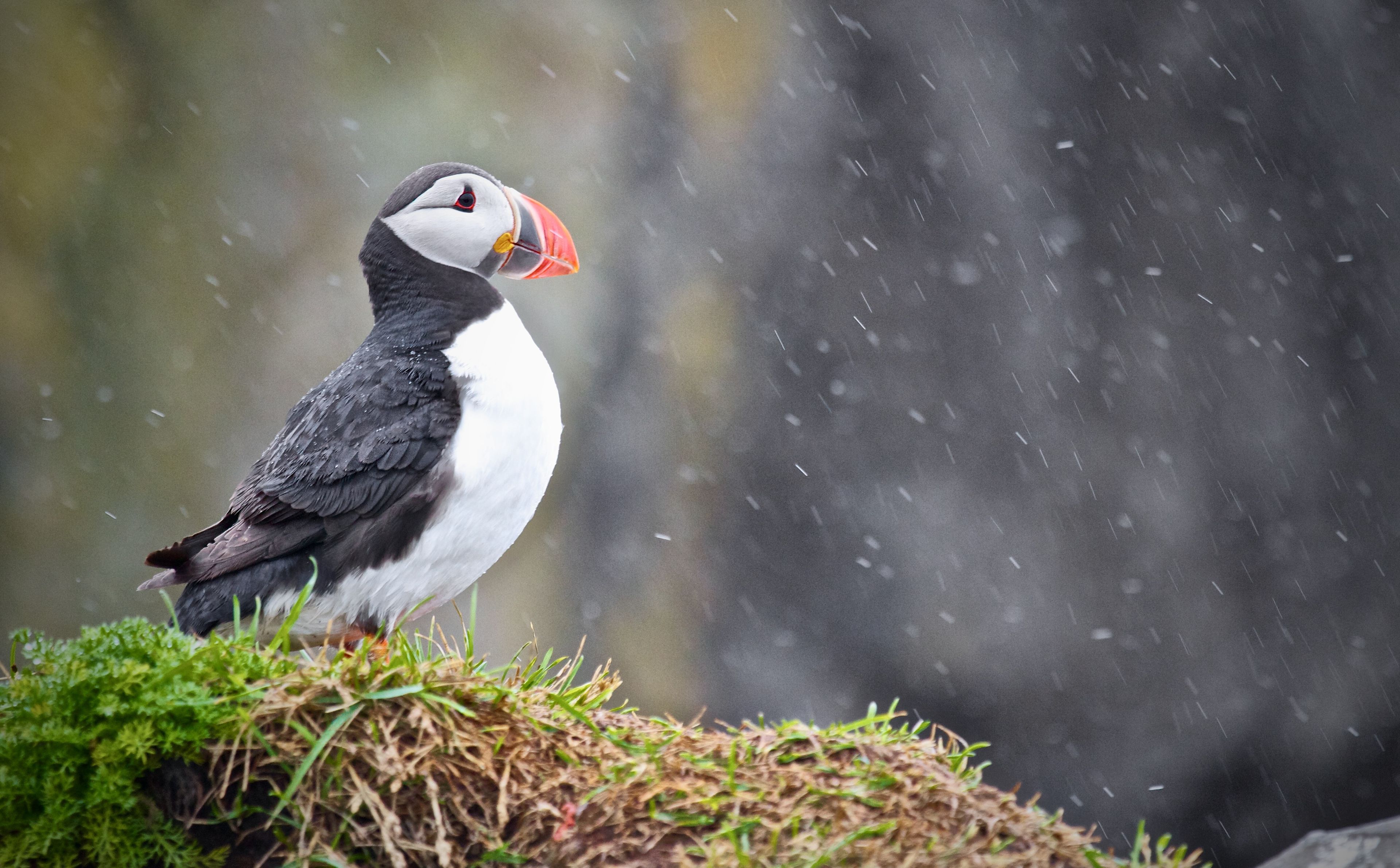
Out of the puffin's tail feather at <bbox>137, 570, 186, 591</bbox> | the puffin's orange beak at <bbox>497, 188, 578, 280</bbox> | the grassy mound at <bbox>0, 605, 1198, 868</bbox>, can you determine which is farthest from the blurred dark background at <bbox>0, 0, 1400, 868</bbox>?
the grassy mound at <bbox>0, 605, 1198, 868</bbox>

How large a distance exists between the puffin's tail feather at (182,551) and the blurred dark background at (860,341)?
3366mm

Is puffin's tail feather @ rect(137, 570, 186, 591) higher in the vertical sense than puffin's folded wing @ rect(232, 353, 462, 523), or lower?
lower

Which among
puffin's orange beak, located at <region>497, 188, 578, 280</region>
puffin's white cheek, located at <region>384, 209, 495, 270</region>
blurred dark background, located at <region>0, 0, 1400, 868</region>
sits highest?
puffin's white cheek, located at <region>384, 209, 495, 270</region>

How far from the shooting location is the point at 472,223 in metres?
2.42

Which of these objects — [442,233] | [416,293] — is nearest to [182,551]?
[416,293]

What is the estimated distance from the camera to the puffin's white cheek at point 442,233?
2.40m

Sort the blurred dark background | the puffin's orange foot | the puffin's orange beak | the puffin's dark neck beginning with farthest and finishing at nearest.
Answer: the blurred dark background < the puffin's orange beak < the puffin's dark neck < the puffin's orange foot

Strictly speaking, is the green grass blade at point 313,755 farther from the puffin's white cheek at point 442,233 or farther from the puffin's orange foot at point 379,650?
the puffin's white cheek at point 442,233

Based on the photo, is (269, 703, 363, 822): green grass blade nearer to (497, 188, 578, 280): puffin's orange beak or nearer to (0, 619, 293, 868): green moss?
(0, 619, 293, 868): green moss

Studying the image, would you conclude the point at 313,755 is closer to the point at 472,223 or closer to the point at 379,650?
the point at 379,650

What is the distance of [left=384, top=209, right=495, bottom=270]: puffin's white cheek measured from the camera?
2.40 metres

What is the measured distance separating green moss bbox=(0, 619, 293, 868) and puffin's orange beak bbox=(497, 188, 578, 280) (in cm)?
127

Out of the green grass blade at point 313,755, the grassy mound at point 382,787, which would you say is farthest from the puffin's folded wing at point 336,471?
the green grass blade at point 313,755

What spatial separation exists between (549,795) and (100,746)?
587 millimetres
